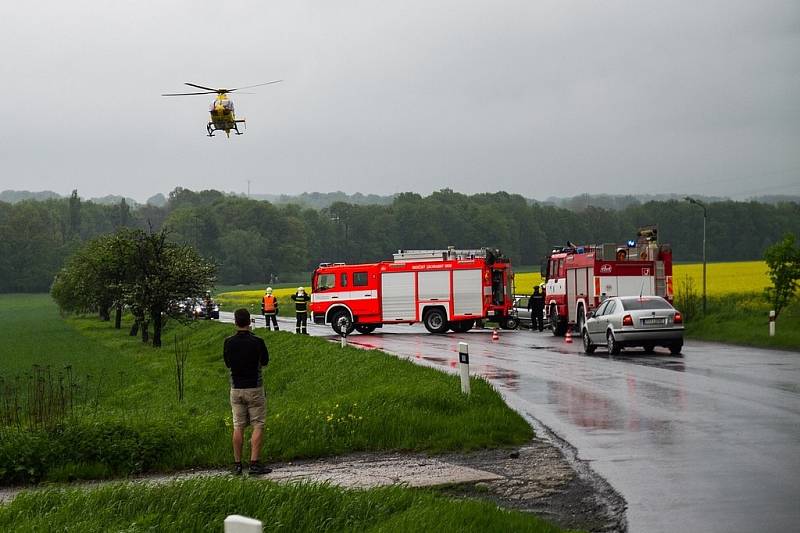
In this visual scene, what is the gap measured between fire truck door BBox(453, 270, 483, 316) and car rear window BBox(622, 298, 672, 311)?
58.2ft

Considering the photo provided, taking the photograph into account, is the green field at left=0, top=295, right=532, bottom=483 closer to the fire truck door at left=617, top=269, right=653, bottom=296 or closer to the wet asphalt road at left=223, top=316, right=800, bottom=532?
the wet asphalt road at left=223, top=316, right=800, bottom=532

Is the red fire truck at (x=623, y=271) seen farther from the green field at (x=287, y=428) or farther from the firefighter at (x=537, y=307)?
the green field at (x=287, y=428)

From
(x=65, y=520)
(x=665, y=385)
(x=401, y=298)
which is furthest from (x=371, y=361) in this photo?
(x=401, y=298)

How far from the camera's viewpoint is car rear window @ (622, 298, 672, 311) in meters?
29.4

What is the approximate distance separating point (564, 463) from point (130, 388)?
17559mm

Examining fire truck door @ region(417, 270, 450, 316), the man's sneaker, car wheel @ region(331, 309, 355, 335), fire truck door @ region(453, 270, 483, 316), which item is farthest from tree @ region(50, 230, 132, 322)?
the man's sneaker

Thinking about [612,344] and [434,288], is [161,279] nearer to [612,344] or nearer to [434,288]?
[434,288]

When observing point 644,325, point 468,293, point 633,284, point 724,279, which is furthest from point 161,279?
point 724,279

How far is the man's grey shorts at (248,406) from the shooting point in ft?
40.5

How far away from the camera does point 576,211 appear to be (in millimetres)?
139625

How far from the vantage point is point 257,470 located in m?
12.0

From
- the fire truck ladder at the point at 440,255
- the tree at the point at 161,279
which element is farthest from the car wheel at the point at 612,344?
the tree at the point at 161,279

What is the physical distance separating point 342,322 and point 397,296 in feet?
8.14

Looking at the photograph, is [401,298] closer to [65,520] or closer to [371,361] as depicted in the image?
[371,361]
